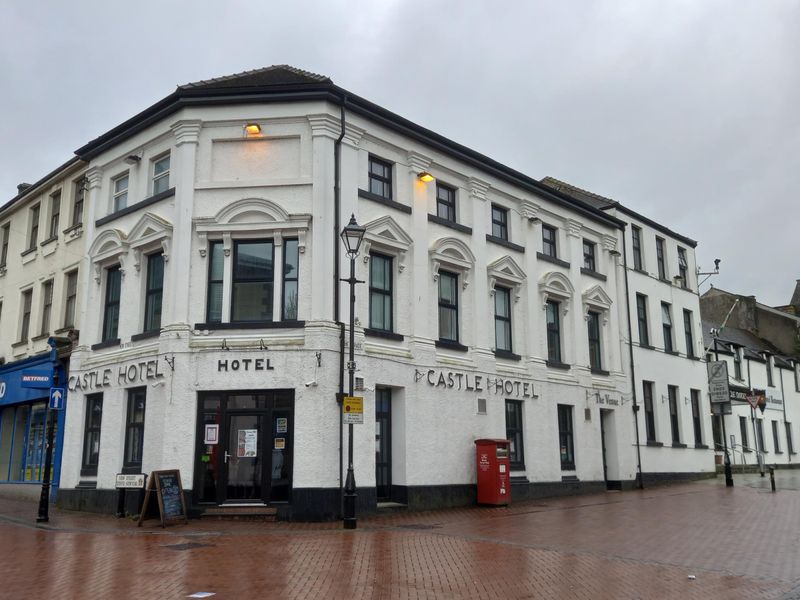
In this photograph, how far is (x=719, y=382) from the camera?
31.5 m

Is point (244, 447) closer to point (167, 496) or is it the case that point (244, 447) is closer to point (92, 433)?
point (167, 496)

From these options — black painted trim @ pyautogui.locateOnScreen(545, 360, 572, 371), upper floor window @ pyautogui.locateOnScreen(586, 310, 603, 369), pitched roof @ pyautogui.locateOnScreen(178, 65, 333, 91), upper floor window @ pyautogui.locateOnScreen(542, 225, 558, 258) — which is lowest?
black painted trim @ pyautogui.locateOnScreen(545, 360, 572, 371)

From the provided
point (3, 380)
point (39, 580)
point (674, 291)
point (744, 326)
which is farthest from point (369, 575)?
point (744, 326)

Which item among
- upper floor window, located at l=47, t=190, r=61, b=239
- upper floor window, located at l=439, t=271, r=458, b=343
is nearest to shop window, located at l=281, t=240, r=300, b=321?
upper floor window, located at l=439, t=271, r=458, b=343

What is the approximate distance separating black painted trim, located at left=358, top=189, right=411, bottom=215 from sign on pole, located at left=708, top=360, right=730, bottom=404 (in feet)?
59.6

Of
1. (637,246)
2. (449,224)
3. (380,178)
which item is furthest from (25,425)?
(637,246)

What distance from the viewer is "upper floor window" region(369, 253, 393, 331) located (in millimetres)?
19062

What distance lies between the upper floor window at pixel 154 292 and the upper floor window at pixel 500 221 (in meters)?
10.2

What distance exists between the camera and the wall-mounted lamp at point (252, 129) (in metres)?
18.2

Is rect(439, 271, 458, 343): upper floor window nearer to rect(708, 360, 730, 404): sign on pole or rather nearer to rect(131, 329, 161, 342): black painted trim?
rect(131, 329, 161, 342): black painted trim

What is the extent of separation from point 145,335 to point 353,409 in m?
6.52

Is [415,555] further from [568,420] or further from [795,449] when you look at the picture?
[795,449]

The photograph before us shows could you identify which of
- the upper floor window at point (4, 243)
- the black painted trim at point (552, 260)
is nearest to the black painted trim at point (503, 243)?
the black painted trim at point (552, 260)

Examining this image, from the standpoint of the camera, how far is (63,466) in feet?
65.6
